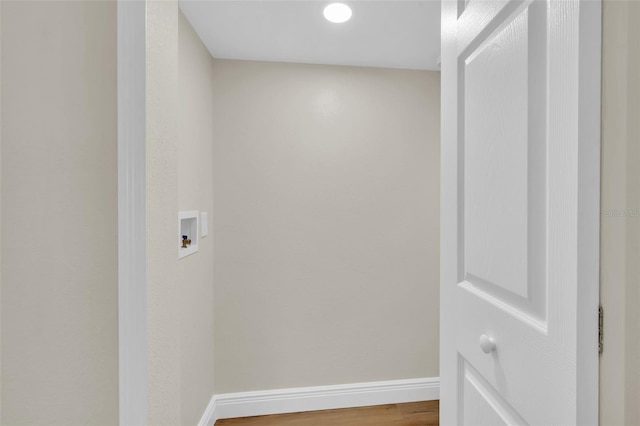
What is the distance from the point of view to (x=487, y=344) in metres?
0.74

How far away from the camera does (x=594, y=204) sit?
501mm

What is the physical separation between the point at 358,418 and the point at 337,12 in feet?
7.41

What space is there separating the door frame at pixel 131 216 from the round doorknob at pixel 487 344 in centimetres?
70

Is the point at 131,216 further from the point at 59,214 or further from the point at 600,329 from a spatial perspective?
the point at 600,329

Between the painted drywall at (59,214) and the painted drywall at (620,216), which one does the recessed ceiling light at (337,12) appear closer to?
the painted drywall at (59,214)

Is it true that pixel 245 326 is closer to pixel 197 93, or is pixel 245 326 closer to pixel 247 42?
pixel 197 93

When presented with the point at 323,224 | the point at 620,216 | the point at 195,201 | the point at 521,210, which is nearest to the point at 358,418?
the point at 323,224

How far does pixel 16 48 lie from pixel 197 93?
1.20 meters

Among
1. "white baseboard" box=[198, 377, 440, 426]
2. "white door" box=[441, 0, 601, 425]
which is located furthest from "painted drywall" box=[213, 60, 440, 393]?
"white door" box=[441, 0, 601, 425]

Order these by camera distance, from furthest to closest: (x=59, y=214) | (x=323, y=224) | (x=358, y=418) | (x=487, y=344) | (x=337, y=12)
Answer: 1. (x=323, y=224)
2. (x=358, y=418)
3. (x=337, y=12)
4. (x=487, y=344)
5. (x=59, y=214)

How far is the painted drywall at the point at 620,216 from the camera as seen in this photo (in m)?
0.45

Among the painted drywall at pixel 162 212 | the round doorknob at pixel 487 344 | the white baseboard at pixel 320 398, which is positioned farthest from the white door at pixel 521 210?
the white baseboard at pixel 320 398

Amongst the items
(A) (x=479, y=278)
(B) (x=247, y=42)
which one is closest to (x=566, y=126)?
(A) (x=479, y=278)

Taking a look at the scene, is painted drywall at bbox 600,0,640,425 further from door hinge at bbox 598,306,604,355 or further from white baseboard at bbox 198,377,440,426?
white baseboard at bbox 198,377,440,426
